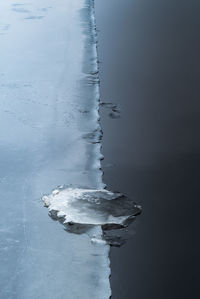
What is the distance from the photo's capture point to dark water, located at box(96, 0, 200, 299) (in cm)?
116

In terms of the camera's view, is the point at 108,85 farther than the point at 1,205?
Yes

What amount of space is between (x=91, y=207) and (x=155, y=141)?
42 centimetres

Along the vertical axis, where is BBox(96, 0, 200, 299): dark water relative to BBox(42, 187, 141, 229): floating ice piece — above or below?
above

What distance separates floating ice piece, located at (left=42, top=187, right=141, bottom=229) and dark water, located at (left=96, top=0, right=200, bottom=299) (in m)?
0.04

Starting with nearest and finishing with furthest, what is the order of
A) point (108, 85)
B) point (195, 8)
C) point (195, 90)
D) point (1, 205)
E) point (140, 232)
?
point (140, 232), point (1, 205), point (195, 90), point (108, 85), point (195, 8)

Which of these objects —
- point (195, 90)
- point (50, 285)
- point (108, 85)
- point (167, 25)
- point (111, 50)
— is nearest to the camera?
point (50, 285)

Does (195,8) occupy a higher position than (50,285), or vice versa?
(195,8)

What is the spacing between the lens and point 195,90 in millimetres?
2066

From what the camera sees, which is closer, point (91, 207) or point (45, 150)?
point (91, 207)

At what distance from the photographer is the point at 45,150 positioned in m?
1.75

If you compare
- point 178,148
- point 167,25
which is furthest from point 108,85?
point 167,25

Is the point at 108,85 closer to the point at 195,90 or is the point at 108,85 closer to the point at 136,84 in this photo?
the point at 136,84

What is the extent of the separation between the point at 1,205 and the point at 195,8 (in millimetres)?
2030

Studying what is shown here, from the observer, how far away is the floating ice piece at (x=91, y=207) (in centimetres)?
136
